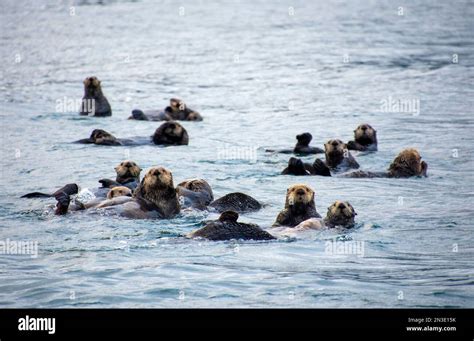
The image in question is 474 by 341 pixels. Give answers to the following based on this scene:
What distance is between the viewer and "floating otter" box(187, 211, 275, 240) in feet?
39.3

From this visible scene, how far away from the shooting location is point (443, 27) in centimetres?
3319

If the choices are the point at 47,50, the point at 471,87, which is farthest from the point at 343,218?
Answer: the point at 47,50

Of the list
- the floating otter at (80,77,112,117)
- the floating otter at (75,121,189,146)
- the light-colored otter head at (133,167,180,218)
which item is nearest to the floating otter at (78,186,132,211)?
the light-colored otter head at (133,167,180,218)

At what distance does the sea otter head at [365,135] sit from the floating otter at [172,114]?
470cm

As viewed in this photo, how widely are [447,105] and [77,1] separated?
785 inches

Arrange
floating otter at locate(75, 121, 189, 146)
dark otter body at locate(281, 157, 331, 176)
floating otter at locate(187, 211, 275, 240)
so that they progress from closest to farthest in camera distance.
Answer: floating otter at locate(187, 211, 275, 240) → dark otter body at locate(281, 157, 331, 176) → floating otter at locate(75, 121, 189, 146)

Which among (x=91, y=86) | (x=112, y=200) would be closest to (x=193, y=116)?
(x=91, y=86)

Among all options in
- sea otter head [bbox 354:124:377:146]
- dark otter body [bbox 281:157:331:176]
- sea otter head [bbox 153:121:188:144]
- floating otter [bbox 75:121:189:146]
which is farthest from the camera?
sea otter head [bbox 153:121:188:144]

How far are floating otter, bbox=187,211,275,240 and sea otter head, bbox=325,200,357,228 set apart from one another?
126cm

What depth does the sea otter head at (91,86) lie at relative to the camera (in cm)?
2194

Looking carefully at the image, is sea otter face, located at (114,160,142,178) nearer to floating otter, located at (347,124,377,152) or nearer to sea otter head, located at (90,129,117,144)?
sea otter head, located at (90,129,117,144)
